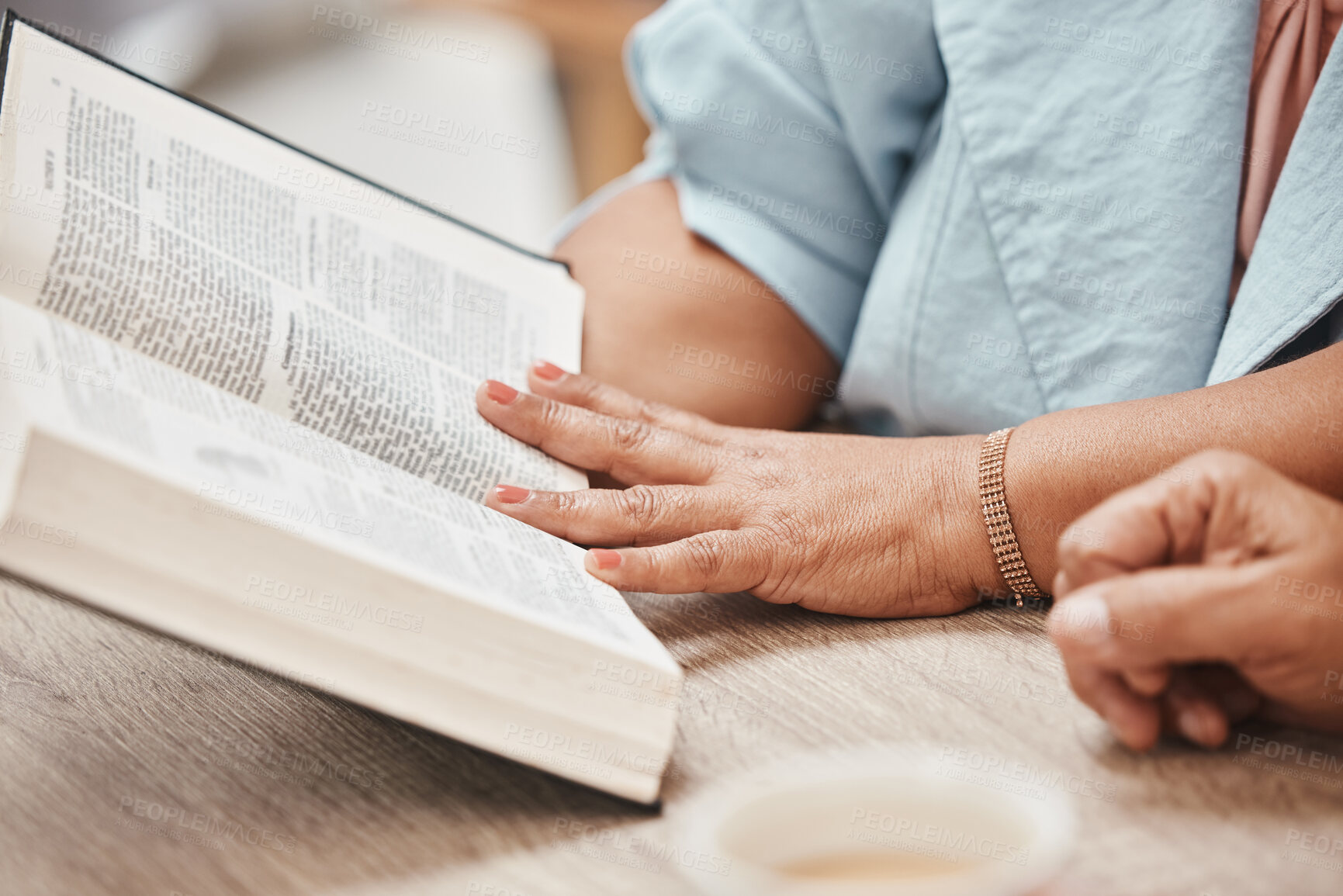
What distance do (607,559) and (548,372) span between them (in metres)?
0.17

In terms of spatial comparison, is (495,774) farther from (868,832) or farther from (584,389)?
(584,389)

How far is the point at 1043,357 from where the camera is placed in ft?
1.85

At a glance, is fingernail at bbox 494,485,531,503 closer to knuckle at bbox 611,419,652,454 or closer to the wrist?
knuckle at bbox 611,419,652,454

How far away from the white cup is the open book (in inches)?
2.8

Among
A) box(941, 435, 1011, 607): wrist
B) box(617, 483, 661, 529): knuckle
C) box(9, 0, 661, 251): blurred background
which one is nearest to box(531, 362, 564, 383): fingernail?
box(617, 483, 661, 529): knuckle

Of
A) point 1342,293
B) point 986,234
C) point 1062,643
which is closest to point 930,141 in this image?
point 986,234

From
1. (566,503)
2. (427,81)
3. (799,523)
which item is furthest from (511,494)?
(427,81)

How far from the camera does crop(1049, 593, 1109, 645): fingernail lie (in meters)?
0.32

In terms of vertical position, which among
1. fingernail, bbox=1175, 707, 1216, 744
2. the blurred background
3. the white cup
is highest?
the white cup

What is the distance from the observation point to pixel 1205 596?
307 millimetres

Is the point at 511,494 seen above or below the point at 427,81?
above

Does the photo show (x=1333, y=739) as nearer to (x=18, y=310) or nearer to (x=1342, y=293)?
(x=1342, y=293)

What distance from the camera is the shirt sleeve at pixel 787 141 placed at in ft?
2.07

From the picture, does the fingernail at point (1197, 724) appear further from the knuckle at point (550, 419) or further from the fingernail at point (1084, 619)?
the knuckle at point (550, 419)
